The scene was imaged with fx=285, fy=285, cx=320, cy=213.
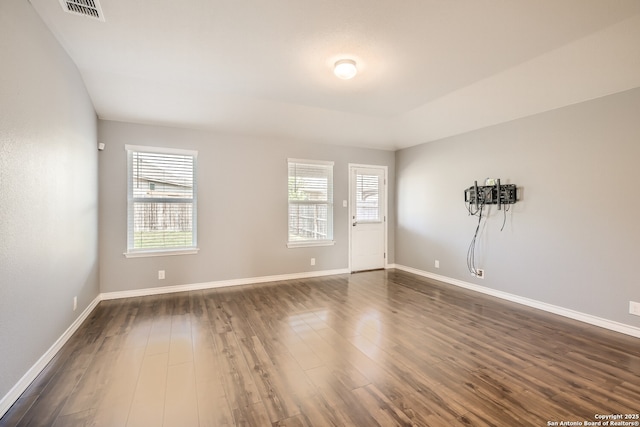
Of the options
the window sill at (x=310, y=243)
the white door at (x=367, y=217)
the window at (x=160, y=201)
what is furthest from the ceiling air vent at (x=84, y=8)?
the white door at (x=367, y=217)

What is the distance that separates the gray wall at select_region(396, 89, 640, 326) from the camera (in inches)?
116

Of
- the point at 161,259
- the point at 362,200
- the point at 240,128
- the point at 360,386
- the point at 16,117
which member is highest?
the point at 240,128

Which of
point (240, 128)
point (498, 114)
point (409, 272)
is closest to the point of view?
point (498, 114)

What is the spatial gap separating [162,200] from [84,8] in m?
2.54

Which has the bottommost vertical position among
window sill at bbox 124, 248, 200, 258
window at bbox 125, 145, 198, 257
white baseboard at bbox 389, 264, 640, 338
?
white baseboard at bbox 389, 264, 640, 338

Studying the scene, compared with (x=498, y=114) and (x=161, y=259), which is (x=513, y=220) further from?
(x=161, y=259)

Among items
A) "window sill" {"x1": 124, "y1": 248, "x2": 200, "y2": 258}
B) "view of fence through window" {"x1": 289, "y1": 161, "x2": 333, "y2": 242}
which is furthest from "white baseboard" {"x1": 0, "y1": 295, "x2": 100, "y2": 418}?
"view of fence through window" {"x1": 289, "y1": 161, "x2": 333, "y2": 242}

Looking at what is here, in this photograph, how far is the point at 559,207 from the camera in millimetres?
3449

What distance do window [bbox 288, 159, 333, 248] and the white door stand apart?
494 mm

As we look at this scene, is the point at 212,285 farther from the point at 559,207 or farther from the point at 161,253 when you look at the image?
the point at 559,207

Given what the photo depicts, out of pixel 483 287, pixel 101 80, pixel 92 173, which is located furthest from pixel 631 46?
pixel 92 173

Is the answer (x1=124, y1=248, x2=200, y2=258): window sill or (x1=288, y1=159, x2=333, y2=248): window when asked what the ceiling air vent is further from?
(x1=288, y1=159, x2=333, y2=248): window

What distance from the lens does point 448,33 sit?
2.44 meters

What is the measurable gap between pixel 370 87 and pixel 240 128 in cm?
213
